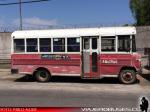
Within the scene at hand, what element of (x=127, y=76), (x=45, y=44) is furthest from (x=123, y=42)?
(x=45, y=44)

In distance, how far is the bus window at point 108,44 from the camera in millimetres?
20297

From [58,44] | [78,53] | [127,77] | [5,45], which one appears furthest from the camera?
[5,45]

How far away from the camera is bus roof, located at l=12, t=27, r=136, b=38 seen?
794 inches

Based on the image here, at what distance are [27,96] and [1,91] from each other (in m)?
2.00

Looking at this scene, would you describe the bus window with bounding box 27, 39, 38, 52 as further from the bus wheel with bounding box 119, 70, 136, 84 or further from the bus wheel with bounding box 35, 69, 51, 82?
the bus wheel with bounding box 119, 70, 136, 84

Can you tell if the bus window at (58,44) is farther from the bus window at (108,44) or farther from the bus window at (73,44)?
the bus window at (108,44)

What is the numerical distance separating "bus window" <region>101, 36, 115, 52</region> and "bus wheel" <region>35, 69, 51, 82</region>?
3.24 m

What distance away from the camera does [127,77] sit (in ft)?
66.6

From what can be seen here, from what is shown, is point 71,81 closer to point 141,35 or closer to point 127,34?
point 127,34

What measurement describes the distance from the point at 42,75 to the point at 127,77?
4.41 meters

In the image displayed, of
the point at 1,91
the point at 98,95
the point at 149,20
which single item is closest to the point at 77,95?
the point at 98,95

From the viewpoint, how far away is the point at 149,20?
66000 mm

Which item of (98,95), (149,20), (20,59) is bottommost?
(98,95)

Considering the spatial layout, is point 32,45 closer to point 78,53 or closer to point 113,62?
point 78,53
